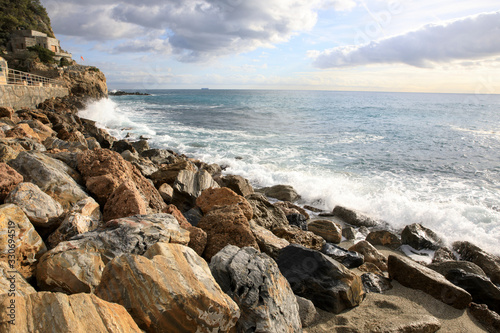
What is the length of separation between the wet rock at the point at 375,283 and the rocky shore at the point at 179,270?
2cm

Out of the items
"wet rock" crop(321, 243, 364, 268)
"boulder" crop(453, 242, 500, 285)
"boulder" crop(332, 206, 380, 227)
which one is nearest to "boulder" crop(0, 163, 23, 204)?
"wet rock" crop(321, 243, 364, 268)

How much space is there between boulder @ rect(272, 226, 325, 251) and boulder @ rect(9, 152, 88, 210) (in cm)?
362

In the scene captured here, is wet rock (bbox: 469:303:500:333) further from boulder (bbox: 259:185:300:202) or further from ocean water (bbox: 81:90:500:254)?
boulder (bbox: 259:185:300:202)

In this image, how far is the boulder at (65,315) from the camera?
1.86m

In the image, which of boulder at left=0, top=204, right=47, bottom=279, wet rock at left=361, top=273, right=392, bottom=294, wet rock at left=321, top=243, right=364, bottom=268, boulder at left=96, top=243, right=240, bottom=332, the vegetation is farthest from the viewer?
the vegetation

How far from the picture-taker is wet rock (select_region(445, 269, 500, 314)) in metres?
4.75

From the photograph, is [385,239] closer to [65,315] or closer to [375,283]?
[375,283]

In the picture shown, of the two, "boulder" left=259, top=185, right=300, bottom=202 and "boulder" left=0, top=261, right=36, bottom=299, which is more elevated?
"boulder" left=0, top=261, right=36, bottom=299

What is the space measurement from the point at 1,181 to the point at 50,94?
31.0 m

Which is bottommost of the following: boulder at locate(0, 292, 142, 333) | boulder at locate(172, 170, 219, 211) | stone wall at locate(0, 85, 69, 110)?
boulder at locate(172, 170, 219, 211)

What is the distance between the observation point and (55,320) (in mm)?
1900

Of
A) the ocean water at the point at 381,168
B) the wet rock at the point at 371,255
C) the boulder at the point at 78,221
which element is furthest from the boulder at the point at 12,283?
the ocean water at the point at 381,168

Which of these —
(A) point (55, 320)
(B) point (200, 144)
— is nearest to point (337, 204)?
(A) point (55, 320)

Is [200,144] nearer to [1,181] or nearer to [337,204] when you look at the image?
[337,204]
